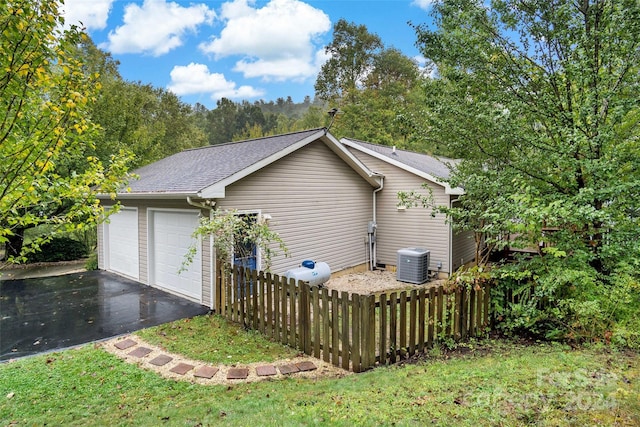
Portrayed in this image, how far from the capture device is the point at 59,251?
13.7 m

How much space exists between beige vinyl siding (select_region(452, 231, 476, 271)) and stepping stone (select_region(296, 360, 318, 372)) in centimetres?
799

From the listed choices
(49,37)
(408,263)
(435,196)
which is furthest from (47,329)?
(435,196)

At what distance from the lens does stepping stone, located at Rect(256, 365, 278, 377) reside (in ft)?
16.7

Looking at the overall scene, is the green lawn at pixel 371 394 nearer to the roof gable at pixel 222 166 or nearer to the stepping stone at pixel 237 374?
the stepping stone at pixel 237 374

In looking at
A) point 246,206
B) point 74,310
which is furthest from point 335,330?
point 74,310

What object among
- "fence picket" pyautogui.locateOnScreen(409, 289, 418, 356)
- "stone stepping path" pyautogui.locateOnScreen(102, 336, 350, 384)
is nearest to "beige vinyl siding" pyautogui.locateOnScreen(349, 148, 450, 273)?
"fence picket" pyautogui.locateOnScreen(409, 289, 418, 356)

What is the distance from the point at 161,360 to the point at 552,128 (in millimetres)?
7152

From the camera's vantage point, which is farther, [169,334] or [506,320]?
[169,334]

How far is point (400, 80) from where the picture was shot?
32156mm

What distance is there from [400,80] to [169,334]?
3107cm

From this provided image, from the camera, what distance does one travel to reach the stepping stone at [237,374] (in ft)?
16.3

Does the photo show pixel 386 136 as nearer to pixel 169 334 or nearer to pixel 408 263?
pixel 408 263

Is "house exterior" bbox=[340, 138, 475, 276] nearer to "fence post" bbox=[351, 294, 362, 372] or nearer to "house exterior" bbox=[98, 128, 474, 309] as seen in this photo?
"house exterior" bbox=[98, 128, 474, 309]

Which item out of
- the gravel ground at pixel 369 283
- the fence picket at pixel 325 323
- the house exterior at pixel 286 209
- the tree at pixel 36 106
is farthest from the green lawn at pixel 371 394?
the gravel ground at pixel 369 283
